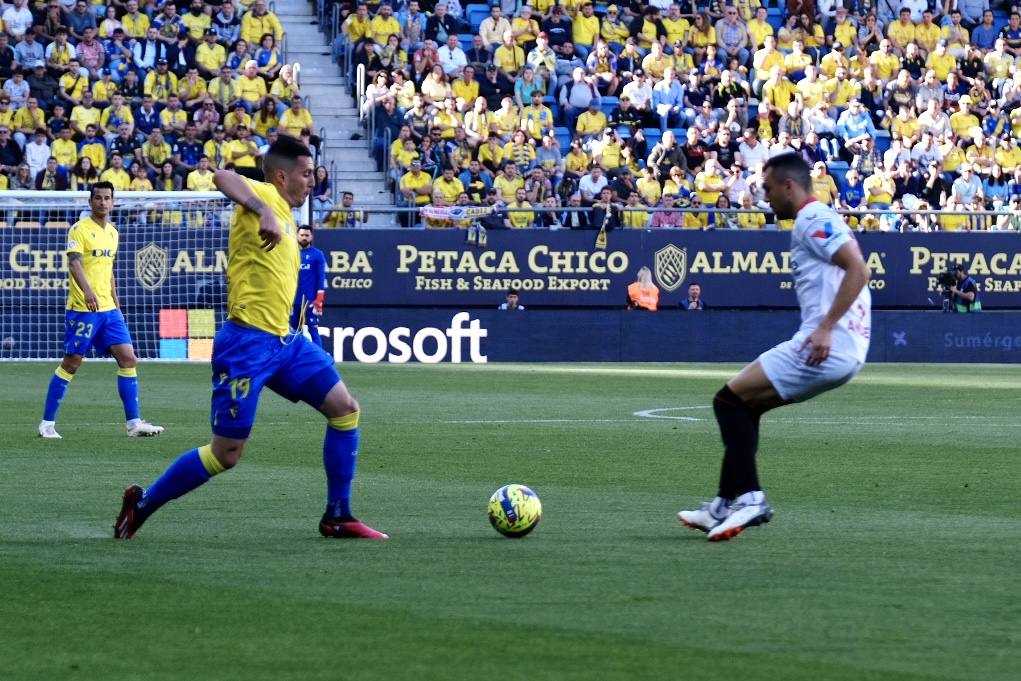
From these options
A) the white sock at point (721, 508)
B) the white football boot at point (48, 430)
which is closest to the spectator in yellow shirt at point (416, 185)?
the white football boot at point (48, 430)

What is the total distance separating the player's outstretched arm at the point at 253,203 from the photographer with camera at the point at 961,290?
1119 inches

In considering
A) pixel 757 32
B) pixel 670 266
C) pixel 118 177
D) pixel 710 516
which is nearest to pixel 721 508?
pixel 710 516

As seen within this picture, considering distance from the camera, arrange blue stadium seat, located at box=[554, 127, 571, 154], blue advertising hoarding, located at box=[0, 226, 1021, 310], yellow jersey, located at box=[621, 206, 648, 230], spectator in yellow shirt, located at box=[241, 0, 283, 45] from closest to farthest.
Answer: blue advertising hoarding, located at box=[0, 226, 1021, 310] → yellow jersey, located at box=[621, 206, 648, 230] → spectator in yellow shirt, located at box=[241, 0, 283, 45] → blue stadium seat, located at box=[554, 127, 571, 154]

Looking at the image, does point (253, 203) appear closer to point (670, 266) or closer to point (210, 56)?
point (210, 56)

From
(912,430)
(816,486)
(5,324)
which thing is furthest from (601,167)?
(816,486)

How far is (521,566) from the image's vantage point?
8000 millimetres

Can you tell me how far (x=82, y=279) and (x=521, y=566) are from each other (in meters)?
9.54

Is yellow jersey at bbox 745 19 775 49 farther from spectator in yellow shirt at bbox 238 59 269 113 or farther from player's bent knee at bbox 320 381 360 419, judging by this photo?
player's bent knee at bbox 320 381 360 419

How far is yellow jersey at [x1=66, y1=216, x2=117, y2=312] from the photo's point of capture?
16.8 meters

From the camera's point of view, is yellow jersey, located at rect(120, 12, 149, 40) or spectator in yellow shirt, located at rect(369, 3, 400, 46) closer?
yellow jersey, located at rect(120, 12, 149, 40)

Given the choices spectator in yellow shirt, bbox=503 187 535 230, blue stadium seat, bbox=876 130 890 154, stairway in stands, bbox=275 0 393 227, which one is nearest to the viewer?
spectator in yellow shirt, bbox=503 187 535 230

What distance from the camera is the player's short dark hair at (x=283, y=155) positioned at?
8891 millimetres

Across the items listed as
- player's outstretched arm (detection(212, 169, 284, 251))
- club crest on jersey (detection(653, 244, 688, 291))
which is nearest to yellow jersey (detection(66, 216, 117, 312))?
player's outstretched arm (detection(212, 169, 284, 251))

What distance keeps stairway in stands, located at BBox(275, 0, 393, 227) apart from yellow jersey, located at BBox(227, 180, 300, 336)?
24730 mm
